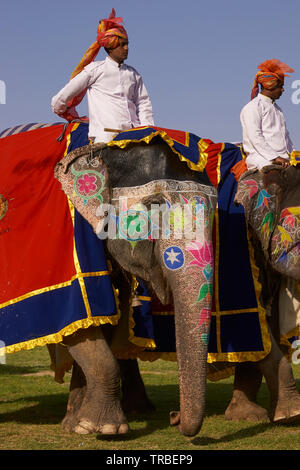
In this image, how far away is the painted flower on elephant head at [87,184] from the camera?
6.99m

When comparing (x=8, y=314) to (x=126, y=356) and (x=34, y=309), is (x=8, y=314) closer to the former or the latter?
(x=34, y=309)

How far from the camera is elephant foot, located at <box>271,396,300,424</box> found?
24.5 feet

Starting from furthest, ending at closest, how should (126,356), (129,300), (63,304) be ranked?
(126,356), (129,300), (63,304)

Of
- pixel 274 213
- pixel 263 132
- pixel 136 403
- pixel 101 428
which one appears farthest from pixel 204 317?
pixel 136 403

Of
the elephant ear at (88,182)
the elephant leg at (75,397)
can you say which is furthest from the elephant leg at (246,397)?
the elephant ear at (88,182)

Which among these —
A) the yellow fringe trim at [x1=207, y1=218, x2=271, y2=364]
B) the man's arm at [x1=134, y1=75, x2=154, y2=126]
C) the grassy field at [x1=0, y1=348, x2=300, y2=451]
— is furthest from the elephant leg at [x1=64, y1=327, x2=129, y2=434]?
the man's arm at [x1=134, y1=75, x2=154, y2=126]

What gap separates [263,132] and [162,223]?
184 cm

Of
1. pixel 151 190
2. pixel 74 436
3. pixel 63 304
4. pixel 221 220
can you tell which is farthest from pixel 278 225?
pixel 74 436

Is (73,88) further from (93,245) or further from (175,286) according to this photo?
(175,286)

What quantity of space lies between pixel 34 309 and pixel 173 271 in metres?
1.36

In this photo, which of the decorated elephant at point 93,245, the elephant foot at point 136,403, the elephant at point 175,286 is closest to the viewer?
the elephant at point 175,286

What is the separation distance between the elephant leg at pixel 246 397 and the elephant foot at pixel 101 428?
1.52m

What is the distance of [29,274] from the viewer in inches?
287

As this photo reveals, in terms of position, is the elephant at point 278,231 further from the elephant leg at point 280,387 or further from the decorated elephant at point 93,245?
the decorated elephant at point 93,245
